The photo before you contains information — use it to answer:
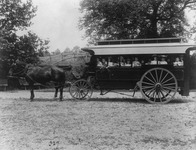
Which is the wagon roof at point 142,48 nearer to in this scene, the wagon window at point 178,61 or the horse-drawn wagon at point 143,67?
the horse-drawn wagon at point 143,67

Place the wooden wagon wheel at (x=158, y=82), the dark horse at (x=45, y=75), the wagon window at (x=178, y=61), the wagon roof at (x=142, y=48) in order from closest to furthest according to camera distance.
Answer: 1. the wagon roof at (x=142, y=48)
2. the wooden wagon wheel at (x=158, y=82)
3. the wagon window at (x=178, y=61)
4. the dark horse at (x=45, y=75)

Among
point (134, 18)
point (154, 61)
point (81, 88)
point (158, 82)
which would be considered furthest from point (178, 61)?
point (134, 18)

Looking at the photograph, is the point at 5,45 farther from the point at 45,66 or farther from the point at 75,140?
the point at 75,140

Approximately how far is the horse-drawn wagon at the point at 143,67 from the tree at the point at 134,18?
11.2m

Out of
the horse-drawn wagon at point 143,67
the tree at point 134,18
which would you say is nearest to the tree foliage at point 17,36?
the tree at point 134,18

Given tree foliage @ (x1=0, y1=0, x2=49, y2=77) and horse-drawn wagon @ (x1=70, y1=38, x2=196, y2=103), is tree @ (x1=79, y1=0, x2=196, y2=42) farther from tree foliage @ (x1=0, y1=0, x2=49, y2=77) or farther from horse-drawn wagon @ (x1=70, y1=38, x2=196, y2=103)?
horse-drawn wagon @ (x1=70, y1=38, x2=196, y2=103)

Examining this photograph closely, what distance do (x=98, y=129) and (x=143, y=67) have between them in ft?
18.0

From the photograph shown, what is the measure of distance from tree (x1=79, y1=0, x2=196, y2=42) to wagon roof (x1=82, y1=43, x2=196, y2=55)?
1129 centimetres

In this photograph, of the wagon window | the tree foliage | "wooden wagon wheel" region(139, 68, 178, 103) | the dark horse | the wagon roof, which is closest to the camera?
the wagon roof

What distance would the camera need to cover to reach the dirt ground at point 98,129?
5.20m

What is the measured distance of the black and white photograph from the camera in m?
5.80

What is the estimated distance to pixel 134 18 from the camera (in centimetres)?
2277

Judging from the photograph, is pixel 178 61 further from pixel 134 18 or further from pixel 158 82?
pixel 134 18

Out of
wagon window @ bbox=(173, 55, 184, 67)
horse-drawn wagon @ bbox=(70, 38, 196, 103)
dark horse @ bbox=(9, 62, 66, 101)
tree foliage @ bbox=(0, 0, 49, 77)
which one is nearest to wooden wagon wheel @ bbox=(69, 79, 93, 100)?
horse-drawn wagon @ bbox=(70, 38, 196, 103)
